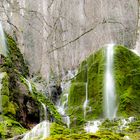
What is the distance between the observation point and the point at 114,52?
46.5ft

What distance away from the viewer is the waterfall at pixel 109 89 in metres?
12.8

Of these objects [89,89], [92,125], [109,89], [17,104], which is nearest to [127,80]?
[109,89]

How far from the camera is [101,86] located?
44.4 ft

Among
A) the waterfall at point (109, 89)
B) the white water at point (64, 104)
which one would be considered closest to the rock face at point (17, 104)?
the white water at point (64, 104)

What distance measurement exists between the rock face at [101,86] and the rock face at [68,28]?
2.69 feet

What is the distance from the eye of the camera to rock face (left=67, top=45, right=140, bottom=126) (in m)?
12.6

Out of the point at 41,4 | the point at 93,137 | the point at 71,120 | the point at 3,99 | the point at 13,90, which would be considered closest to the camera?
the point at 93,137

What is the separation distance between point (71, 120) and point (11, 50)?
3.04 meters

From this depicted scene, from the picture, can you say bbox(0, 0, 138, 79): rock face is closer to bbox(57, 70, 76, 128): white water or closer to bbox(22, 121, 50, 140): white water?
bbox(57, 70, 76, 128): white water

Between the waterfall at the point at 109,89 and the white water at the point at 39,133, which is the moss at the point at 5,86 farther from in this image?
the waterfall at the point at 109,89

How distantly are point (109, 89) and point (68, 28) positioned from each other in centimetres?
317

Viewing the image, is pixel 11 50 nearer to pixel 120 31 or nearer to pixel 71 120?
pixel 71 120

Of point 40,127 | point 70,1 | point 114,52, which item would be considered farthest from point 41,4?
point 40,127

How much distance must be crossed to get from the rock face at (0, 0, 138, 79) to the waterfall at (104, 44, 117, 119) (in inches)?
39.3
